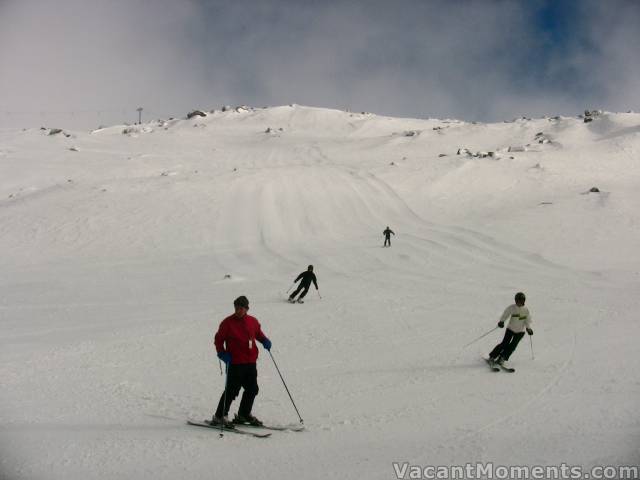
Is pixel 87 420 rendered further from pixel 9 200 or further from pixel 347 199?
pixel 9 200

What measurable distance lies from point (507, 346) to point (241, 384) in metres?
5.17

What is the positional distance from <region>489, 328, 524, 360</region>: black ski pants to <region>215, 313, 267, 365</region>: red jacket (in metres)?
4.93

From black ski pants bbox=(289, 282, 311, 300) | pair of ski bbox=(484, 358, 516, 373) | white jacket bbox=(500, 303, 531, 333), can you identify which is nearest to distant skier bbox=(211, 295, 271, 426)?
pair of ski bbox=(484, 358, 516, 373)

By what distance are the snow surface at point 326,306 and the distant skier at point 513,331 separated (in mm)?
481

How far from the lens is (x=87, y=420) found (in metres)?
→ 6.57

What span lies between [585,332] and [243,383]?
8.10 metres

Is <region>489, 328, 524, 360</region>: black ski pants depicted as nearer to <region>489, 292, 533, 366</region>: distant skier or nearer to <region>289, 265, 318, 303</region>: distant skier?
<region>489, 292, 533, 366</region>: distant skier

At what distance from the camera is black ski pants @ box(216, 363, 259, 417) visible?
20.7 ft

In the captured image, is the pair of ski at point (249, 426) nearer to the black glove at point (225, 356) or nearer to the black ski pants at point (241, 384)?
the black ski pants at point (241, 384)

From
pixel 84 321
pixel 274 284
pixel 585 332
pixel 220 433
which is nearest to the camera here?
pixel 220 433

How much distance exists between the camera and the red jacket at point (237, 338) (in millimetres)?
6258

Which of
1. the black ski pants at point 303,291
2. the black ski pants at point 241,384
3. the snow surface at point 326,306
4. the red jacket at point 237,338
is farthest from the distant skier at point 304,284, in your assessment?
the red jacket at point 237,338

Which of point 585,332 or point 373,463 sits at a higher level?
point 585,332

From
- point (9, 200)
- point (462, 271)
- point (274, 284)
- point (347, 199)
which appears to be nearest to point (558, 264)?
point (462, 271)
